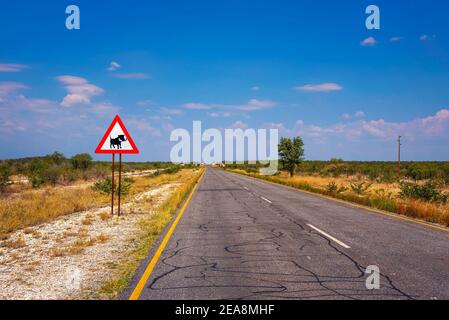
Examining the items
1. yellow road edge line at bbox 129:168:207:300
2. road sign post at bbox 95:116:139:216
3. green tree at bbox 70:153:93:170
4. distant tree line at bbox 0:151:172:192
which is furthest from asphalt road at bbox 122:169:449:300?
green tree at bbox 70:153:93:170

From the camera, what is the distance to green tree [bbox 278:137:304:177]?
60.6m

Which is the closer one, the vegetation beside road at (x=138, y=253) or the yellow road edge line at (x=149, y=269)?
the yellow road edge line at (x=149, y=269)

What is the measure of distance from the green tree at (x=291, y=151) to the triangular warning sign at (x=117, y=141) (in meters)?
48.3

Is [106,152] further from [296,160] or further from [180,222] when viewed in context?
[296,160]

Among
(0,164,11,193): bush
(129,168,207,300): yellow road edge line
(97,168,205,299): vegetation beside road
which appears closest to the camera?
(129,168,207,300): yellow road edge line

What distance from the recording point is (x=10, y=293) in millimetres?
5672

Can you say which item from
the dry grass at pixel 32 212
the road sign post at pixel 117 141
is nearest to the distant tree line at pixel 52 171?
the dry grass at pixel 32 212

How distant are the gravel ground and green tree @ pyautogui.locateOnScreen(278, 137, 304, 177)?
4903cm

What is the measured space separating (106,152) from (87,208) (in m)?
4.50

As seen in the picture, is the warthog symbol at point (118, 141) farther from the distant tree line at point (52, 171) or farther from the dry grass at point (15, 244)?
the distant tree line at point (52, 171)

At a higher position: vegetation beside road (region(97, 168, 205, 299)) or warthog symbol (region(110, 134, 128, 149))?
→ warthog symbol (region(110, 134, 128, 149))

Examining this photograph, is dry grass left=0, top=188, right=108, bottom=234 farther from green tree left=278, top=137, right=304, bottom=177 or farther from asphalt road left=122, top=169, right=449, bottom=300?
green tree left=278, top=137, right=304, bottom=177

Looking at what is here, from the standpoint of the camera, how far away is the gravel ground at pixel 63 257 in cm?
593

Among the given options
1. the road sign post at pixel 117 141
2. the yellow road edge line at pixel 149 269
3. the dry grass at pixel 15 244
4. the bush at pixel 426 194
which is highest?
the road sign post at pixel 117 141
